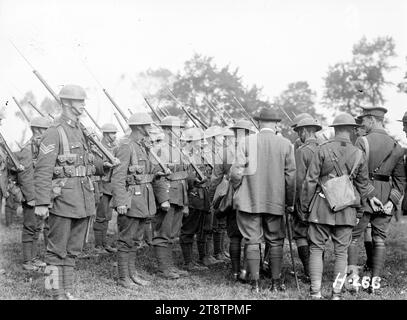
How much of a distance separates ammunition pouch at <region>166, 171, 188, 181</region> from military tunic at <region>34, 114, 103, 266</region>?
2106 mm

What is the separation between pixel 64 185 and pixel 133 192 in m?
1.34

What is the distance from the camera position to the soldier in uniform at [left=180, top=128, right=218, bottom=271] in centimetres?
918

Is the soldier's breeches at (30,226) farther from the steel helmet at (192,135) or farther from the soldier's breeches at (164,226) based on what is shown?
the steel helmet at (192,135)

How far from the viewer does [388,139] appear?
775 centimetres

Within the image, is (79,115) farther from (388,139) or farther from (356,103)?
(356,103)

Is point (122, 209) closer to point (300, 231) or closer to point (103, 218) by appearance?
point (300, 231)

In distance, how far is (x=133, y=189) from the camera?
7.59 meters

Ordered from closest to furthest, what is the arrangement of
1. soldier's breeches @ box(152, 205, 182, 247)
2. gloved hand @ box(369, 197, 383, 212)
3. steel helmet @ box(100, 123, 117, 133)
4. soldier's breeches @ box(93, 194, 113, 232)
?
gloved hand @ box(369, 197, 383, 212) < soldier's breeches @ box(152, 205, 182, 247) < soldier's breeches @ box(93, 194, 113, 232) < steel helmet @ box(100, 123, 117, 133)

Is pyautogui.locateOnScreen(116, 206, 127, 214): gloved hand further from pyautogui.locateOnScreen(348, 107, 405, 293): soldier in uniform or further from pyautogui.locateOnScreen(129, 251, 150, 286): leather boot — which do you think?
pyautogui.locateOnScreen(348, 107, 405, 293): soldier in uniform

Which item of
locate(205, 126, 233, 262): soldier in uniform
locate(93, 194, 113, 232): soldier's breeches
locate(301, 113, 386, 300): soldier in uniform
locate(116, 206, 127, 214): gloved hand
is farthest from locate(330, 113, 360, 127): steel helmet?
locate(93, 194, 113, 232): soldier's breeches

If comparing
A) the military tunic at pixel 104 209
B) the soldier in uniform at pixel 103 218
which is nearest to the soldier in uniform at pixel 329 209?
the soldier in uniform at pixel 103 218

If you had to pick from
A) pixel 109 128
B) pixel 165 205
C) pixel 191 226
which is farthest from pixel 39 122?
pixel 191 226
